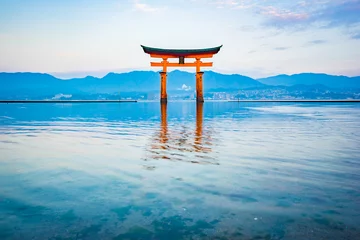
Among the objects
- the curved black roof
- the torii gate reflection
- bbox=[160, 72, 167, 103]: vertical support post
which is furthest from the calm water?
bbox=[160, 72, 167, 103]: vertical support post

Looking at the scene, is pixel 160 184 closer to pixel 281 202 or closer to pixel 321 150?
pixel 281 202

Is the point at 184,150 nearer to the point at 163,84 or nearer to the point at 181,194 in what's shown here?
the point at 181,194

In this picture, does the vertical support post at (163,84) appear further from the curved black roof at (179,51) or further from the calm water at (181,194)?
the calm water at (181,194)

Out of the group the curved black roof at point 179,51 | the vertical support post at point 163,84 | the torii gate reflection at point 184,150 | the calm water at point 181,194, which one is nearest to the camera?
the calm water at point 181,194

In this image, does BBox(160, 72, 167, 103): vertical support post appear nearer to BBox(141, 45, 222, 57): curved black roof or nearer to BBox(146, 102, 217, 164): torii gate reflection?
BBox(141, 45, 222, 57): curved black roof

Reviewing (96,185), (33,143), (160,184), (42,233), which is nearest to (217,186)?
(160,184)

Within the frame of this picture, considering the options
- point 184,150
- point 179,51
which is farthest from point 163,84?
point 184,150

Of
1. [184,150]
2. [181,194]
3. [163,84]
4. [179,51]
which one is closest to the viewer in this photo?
[181,194]

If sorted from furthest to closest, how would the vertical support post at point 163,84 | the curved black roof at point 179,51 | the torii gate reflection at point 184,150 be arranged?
the vertical support post at point 163,84
the curved black roof at point 179,51
the torii gate reflection at point 184,150

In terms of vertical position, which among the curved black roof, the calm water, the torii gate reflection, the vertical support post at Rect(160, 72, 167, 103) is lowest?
the torii gate reflection

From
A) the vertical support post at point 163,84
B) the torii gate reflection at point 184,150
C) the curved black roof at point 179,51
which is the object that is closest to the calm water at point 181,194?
the torii gate reflection at point 184,150

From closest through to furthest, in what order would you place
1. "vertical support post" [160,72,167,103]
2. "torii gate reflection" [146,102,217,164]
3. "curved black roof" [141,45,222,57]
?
"torii gate reflection" [146,102,217,164], "curved black roof" [141,45,222,57], "vertical support post" [160,72,167,103]

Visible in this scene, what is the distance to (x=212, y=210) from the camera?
12.3 ft

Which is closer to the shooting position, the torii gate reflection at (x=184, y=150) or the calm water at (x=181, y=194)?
the calm water at (x=181, y=194)
